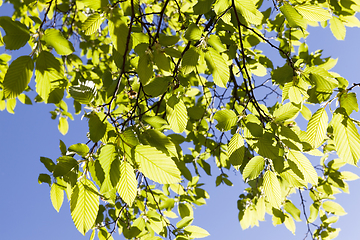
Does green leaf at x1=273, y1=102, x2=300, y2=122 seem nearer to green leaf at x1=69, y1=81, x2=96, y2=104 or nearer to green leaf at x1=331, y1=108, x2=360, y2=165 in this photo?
green leaf at x1=331, y1=108, x2=360, y2=165

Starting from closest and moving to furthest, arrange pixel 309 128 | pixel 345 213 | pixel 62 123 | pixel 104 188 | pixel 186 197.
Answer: pixel 104 188, pixel 309 128, pixel 186 197, pixel 345 213, pixel 62 123

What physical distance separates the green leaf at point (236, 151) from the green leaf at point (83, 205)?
0.56 m

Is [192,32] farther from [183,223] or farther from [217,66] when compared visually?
[183,223]

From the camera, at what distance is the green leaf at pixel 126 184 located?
2.60 ft

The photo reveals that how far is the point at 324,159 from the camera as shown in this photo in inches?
89.3

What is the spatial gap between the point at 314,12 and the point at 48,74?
1086 millimetres

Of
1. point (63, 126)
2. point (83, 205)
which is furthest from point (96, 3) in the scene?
point (63, 126)

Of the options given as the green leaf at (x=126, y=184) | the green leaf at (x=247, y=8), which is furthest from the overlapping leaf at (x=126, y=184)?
the green leaf at (x=247, y=8)

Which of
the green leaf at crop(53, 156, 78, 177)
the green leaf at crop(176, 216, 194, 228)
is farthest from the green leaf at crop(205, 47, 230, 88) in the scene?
the green leaf at crop(176, 216, 194, 228)

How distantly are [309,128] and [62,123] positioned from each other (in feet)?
8.19

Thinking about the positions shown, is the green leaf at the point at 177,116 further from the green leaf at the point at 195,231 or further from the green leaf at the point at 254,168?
the green leaf at the point at 195,231

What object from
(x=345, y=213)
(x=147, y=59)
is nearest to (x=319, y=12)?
(x=147, y=59)

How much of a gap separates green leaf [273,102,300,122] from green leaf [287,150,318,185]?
16cm

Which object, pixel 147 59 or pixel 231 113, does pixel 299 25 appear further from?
pixel 147 59
